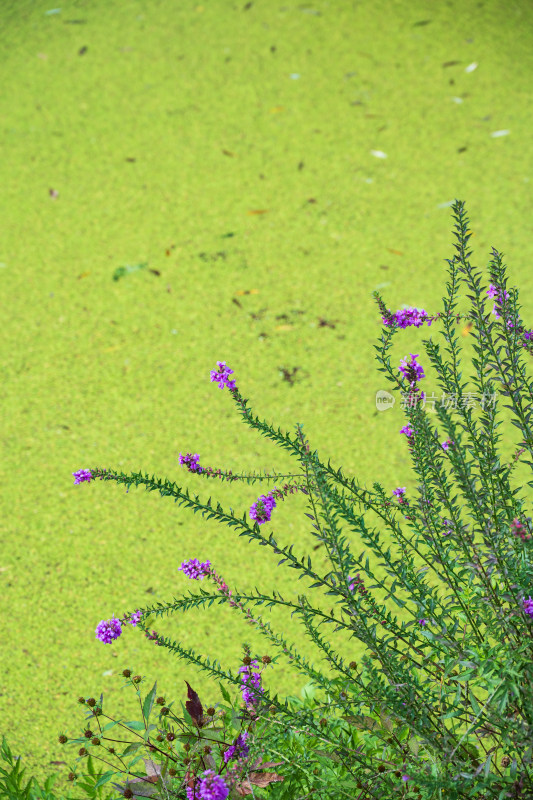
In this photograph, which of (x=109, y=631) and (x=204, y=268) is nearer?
(x=109, y=631)

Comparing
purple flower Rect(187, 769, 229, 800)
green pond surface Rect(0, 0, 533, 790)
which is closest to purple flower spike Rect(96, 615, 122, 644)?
purple flower Rect(187, 769, 229, 800)

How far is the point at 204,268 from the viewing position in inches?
118

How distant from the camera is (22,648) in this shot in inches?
77.3

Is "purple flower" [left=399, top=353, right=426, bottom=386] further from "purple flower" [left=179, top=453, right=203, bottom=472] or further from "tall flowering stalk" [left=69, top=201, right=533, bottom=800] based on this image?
"purple flower" [left=179, top=453, right=203, bottom=472]

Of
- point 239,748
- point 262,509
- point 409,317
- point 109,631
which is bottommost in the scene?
point 239,748

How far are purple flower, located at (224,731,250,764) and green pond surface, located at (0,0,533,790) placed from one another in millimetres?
696

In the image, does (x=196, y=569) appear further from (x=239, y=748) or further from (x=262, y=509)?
(x=239, y=748)

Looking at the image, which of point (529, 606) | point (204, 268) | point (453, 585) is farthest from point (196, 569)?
point (204, 268)

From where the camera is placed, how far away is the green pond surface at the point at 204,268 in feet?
6.72

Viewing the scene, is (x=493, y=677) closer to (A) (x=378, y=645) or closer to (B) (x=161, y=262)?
(A) (x=378, y=645)

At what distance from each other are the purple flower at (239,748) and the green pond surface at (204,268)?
70 centimetres

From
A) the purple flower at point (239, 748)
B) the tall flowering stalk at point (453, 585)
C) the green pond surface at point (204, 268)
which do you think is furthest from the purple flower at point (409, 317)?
the green pond surface at point (204, 268)

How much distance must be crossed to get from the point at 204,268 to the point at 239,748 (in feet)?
7.09

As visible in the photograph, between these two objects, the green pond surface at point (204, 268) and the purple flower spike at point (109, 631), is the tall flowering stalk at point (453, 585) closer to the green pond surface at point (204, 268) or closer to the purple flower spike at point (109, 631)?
the purple flower spike at point (109, 631)
